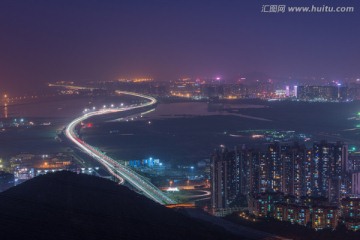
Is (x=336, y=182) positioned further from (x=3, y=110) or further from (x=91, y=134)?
(x=3, y=110)

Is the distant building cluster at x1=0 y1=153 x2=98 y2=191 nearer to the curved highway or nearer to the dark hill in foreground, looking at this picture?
the curved highway

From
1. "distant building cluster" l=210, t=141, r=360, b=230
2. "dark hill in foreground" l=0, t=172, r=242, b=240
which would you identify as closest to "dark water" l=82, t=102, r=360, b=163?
"distant building cluster" l=210, t=141, r=360, b=230

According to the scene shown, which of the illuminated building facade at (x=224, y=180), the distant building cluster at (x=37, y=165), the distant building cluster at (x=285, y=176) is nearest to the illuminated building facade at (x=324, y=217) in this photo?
the distant building cluster at (x=285, y=176)

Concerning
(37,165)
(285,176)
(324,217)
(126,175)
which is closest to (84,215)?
(324,217)

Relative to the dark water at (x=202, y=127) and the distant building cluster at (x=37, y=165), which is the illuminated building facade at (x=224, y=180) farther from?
the dark water at (x=202, y=127)

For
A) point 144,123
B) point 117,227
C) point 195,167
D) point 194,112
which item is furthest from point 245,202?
point 194,112

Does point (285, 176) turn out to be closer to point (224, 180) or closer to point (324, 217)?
point (224, 180)
